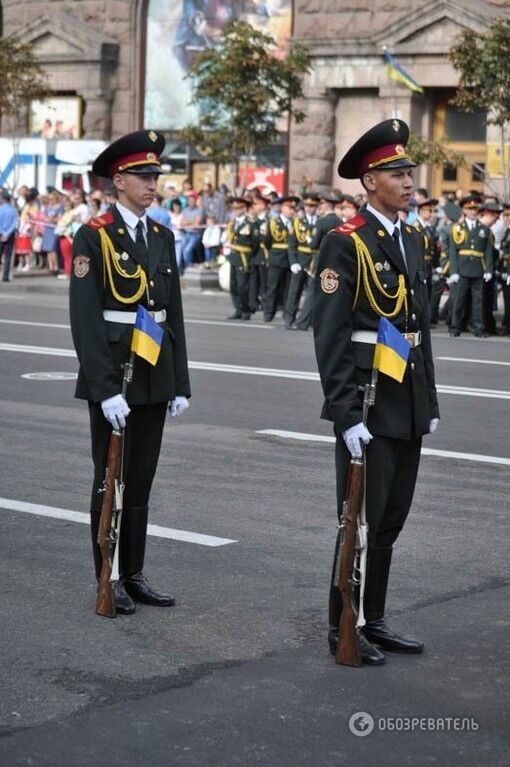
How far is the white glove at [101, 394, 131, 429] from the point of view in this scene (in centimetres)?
630

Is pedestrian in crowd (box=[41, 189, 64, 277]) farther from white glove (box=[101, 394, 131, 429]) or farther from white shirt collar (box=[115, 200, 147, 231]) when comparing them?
white glove (box=[101, 394, 131, 429])

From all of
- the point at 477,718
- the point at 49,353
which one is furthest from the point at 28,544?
the point at 49,353

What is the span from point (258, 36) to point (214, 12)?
692 cm

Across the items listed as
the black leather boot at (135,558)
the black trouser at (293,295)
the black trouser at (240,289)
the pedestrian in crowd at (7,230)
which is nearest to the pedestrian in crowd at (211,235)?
the pedestrian in crowd at (7,230)

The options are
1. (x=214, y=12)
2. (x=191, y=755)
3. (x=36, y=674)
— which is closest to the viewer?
(x=191, y=755)

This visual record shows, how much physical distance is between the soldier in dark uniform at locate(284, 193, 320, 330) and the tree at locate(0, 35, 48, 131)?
13026 millimetres

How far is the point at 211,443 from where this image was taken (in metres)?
11.0

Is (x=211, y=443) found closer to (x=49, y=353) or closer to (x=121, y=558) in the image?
(x=121, y=558)

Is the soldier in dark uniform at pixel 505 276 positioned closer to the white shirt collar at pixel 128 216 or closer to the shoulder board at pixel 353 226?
the white shirt collar at pixel 128 216

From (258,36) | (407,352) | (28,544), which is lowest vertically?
(28,544)

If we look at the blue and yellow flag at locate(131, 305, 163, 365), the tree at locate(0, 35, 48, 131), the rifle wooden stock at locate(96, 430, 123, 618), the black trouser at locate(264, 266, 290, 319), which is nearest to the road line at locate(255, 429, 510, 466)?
the blue and yellow flag at locate(131, 305, 163, 365)

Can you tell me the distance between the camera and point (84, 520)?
27.3 feet

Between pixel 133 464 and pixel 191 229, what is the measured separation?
2389cm

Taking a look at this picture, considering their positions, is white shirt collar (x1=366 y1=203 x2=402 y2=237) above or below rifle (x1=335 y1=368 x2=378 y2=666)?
above
